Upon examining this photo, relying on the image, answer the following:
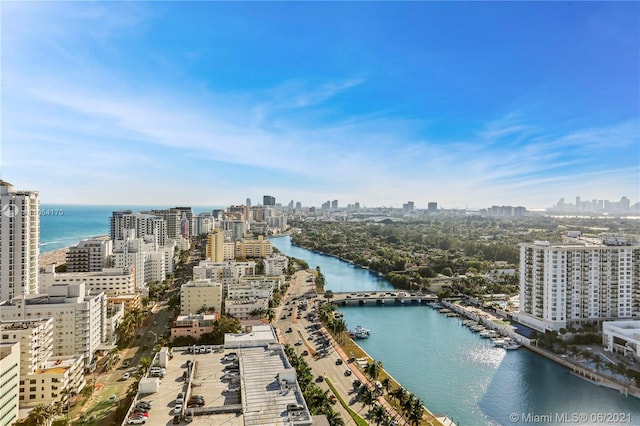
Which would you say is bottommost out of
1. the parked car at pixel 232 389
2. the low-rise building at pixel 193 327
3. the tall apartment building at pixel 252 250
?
the low-rise building at pixel 193 327

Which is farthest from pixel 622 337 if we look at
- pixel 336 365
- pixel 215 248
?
pixel 215 248

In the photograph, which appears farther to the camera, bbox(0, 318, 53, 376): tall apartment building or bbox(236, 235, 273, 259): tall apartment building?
bbox(236, 235, 273, 259): tall apartment building

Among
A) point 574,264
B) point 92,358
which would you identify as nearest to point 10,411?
point 92,358

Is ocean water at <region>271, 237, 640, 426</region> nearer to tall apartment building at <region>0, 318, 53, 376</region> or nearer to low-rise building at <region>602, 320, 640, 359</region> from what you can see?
low-rise building at <region>602, 320, 640, 359</region>

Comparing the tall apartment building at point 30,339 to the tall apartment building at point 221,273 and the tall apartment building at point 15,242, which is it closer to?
the tall apartment building at point 15,242

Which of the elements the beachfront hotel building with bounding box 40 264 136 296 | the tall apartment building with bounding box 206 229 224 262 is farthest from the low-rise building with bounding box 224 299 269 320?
the tall apartment building with bounding box 206 229 224 262

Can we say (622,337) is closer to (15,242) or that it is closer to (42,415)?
(42,415)

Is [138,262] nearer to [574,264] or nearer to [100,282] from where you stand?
[100,282]

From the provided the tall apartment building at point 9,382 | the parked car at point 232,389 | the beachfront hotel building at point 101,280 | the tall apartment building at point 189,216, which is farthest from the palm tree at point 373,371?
the tall apartment building at point 189,216
